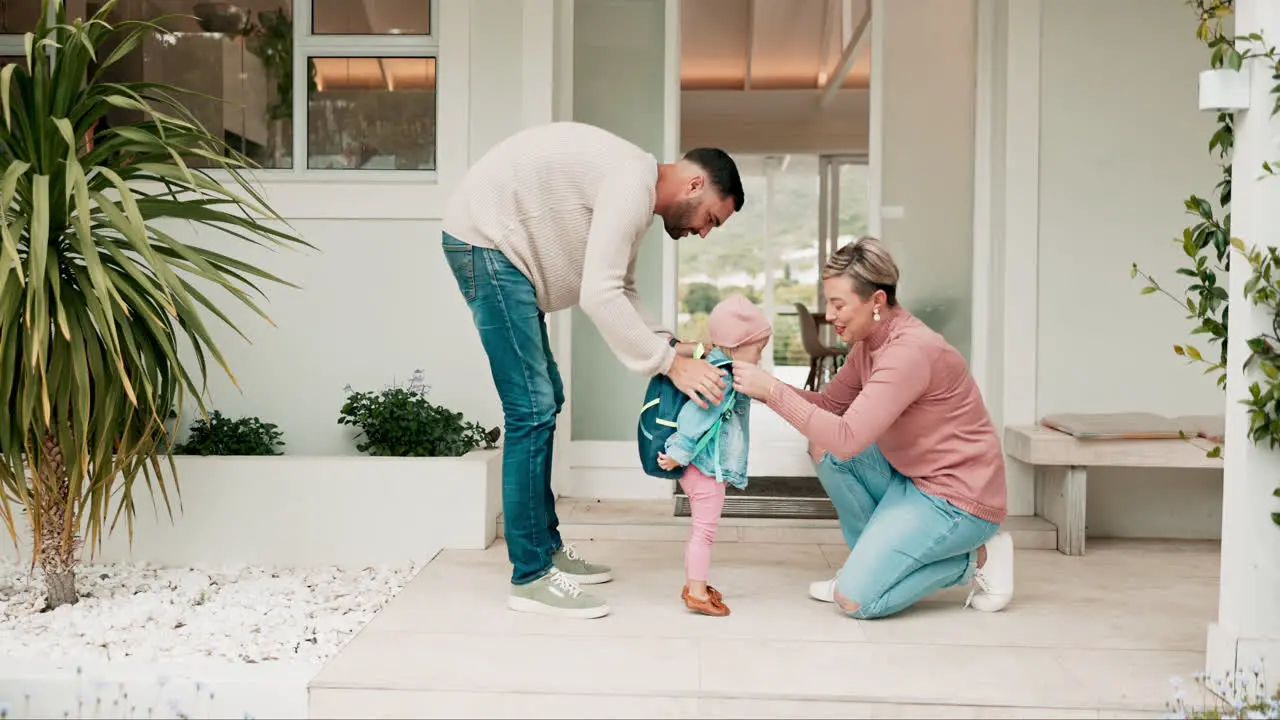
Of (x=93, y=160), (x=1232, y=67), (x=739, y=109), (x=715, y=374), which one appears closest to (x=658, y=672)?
(x=715, y=374)

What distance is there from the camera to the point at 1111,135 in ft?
13.1

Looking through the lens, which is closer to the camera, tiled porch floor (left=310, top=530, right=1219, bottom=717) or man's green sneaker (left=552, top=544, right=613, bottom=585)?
tiled porch floor (left=310, top=530, right=1219, bottom=717)

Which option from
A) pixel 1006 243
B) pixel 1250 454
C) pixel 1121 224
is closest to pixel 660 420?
pixel 1250 454

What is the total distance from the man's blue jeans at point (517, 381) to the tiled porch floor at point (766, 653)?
201 mm

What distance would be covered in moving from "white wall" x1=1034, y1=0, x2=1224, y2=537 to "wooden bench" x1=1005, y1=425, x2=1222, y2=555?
34 centimetres

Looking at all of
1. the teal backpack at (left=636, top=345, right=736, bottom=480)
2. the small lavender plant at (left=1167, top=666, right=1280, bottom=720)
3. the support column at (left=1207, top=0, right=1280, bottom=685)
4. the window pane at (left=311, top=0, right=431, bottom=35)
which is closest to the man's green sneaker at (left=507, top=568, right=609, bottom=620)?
the teal backpack at (left=636, top=345, right=736, bottom=480)

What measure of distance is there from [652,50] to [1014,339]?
1.74 metres

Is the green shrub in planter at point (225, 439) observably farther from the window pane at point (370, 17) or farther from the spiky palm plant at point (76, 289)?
the window pane at point (370, 17)

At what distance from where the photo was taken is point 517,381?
279cm

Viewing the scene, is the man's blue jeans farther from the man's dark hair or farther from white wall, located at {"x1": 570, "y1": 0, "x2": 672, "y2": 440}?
white wall, located at {"x1": 570, "y1": 0, "x2": 672, "y2": 440}

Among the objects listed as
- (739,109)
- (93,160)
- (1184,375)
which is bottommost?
(1184,375)

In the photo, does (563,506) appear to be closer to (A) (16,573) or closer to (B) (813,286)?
(A) (16,573)

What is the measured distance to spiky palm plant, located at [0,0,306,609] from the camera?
2613 millimetres

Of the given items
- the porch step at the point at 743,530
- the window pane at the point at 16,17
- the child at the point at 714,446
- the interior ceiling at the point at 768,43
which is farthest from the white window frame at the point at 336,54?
the interior ceiling at the point at 768,43
